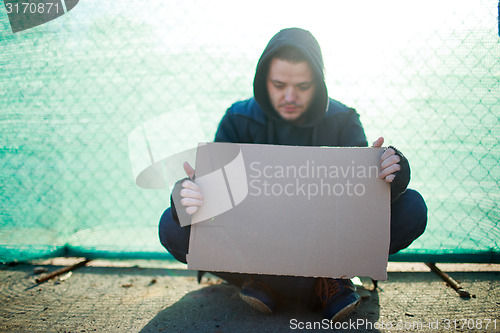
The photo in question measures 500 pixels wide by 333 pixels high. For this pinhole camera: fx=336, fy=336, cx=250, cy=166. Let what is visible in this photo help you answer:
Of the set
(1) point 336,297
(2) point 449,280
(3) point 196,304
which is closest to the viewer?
(1) point 336,297

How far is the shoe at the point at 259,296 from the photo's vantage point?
4.34ft

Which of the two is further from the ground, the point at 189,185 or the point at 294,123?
the point at 294,123

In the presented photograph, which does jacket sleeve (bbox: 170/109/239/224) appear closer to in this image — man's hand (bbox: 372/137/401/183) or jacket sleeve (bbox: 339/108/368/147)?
jacket sleeve (bbox: 339/108/368/147)

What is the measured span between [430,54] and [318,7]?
0.60 m

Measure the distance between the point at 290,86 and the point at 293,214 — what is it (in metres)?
0.65

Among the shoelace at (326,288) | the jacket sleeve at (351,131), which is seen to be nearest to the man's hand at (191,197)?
the shoelace at (326,288)

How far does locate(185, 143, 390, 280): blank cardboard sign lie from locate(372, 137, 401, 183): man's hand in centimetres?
2

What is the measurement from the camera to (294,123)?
1659 mm

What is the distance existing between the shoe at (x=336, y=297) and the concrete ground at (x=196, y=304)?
0.06 m

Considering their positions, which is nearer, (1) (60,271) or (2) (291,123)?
(2) (291,123)

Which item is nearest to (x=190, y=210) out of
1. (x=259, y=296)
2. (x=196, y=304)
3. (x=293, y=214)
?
(x=293, y=214)

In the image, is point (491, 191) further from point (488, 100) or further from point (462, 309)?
point (462, 309)

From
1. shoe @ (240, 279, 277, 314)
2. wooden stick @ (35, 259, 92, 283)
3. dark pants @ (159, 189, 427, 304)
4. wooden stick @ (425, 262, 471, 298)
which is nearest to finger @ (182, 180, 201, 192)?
dark pants @ (159, 189, 427, 304)

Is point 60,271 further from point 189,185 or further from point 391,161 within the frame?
point 391,161
